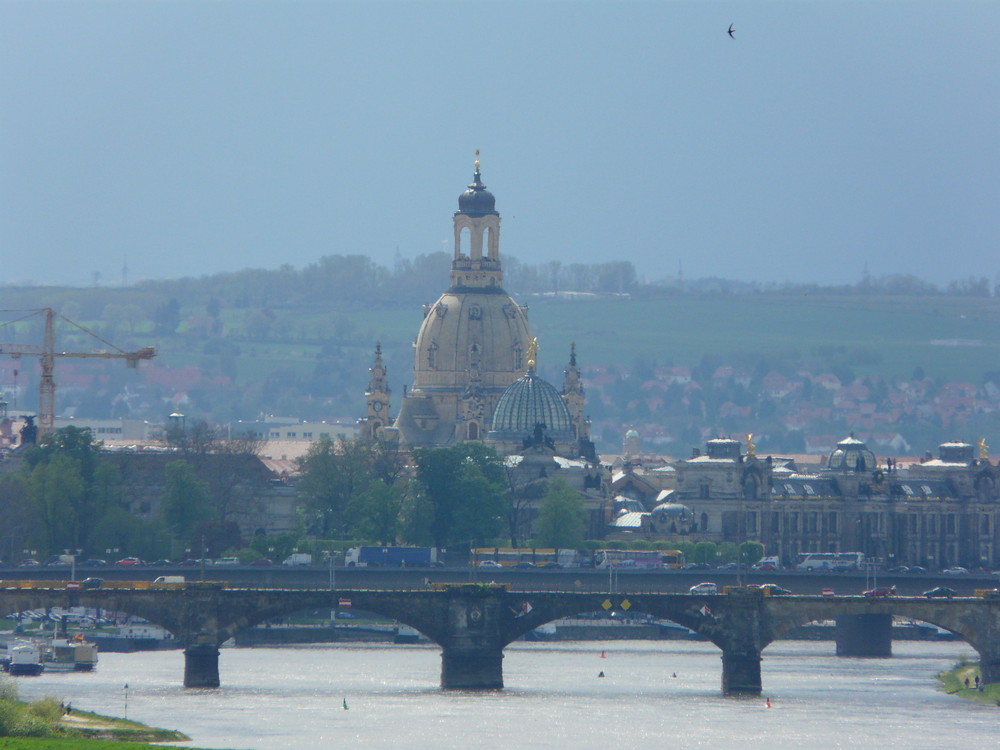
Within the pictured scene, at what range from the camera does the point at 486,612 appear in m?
142

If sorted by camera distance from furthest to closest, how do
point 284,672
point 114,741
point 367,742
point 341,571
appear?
point 341,571 < point 284,672 < point 367,742 < point 114,741

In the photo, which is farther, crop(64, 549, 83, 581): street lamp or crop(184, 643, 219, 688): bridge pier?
crop(64, 549, 83, 581): street lamp

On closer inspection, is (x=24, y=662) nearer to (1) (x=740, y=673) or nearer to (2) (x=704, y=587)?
(1) (x=740, y=673)

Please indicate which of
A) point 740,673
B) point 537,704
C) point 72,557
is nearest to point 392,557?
point 72,557

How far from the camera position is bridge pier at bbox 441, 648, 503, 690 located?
141875mm

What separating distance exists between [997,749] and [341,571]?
58.5 metres

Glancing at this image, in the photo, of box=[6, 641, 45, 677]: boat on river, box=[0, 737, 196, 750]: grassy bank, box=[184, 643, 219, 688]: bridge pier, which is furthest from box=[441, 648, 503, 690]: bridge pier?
box=[0, 737, 196, 750]: grassy bank

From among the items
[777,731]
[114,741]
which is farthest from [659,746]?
[114,741]

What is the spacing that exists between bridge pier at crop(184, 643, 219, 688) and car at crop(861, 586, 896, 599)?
27.1 metres

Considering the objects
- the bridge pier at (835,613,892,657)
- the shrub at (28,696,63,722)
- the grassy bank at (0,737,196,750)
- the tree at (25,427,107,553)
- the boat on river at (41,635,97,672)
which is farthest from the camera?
the tree at (25,427,107,553)

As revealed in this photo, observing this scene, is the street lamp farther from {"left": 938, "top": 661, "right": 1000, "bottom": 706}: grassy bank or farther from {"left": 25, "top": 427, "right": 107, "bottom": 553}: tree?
{"left": 938, "top": 661, "right": 1000, "bottom": 706}: grassy bank

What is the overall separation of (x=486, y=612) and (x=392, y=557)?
2009 inches

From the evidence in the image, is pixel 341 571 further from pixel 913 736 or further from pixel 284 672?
pixel 913 736

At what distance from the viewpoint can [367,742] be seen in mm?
121375
